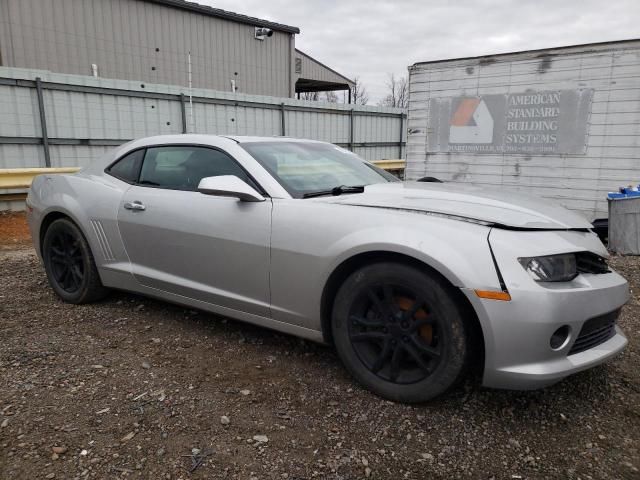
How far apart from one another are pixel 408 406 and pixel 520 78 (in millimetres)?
6886

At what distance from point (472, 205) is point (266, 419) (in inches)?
61.0

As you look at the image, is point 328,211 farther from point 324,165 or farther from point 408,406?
point 408,406

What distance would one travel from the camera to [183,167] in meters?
3.50

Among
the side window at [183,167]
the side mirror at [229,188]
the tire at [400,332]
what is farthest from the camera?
the side window at [183,167]

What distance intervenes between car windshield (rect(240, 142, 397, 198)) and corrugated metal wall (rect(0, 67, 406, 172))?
7.50m

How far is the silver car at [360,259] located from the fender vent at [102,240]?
0.04 feet

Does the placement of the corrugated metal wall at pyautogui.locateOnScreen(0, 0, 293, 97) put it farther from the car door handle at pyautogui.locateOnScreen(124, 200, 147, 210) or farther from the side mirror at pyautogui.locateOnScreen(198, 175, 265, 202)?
the side mirror at pyautogui.locateOnScreen(198, 175, 265, 202)

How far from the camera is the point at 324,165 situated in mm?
3463

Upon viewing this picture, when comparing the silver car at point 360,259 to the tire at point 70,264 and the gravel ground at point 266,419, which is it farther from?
the gravel ground at point 266,419

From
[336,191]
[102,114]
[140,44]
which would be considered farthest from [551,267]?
[140,44]

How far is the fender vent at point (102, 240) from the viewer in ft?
12.2

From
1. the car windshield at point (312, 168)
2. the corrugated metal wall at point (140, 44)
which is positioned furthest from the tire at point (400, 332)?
the corrugated metal wall at point (140, 44)

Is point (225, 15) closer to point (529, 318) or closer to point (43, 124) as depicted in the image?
point (43, 124)

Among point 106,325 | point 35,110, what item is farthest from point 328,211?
point 35,110
